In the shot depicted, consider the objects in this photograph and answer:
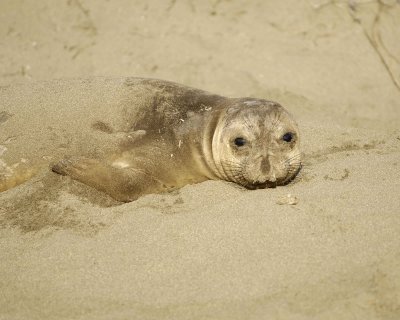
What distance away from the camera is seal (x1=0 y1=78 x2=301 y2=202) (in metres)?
3.28

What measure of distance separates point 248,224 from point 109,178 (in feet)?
3.65

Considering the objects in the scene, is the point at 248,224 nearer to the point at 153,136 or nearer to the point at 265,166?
the point at 265,166

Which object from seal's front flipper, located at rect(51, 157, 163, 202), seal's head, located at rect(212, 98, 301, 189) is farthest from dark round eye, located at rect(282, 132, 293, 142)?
seal's front flipper, located at rect(51, 157, 163, 202)

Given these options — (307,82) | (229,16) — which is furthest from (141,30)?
(307,82)

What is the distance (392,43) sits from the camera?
5.47m

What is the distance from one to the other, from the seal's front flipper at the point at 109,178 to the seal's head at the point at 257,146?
20.6 inches

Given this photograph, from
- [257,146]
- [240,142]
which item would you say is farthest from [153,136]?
[257,146]

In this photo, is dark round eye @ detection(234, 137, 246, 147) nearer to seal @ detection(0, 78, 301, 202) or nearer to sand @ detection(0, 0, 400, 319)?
seal @ detection(0, 78, 301, 202)

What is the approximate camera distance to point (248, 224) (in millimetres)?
2715

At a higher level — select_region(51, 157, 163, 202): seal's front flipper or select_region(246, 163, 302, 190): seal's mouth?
select_region(246, 163, 302, 190): seal's mouth

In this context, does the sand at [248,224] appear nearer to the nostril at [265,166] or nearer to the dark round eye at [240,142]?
the nostril at [265,166]

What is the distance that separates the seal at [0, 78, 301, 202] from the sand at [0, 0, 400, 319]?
0.45ft

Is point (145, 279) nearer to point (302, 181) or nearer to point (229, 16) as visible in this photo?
point (302, 181)

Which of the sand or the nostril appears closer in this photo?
the sand
